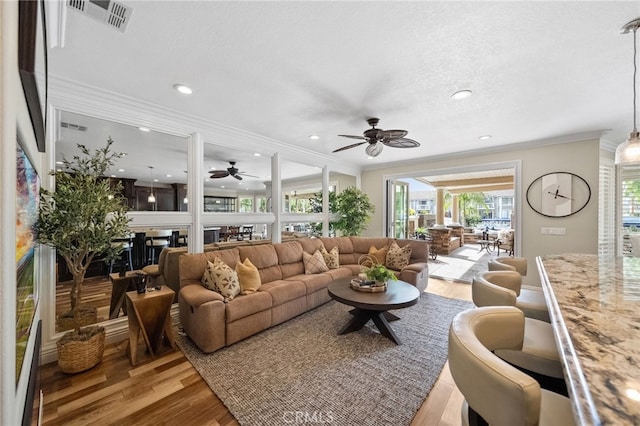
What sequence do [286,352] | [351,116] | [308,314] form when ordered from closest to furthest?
[286,352], [351,116], [308,314]

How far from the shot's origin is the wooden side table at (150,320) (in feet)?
7.93

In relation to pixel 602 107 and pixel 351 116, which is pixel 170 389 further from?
pixel 602 107

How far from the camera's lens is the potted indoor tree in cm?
211

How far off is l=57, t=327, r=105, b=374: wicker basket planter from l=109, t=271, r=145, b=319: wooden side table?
72 centimetres

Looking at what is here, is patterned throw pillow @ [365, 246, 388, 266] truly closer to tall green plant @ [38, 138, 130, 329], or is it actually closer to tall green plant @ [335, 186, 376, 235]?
tall green plant @ [335, 186, 376, 235]

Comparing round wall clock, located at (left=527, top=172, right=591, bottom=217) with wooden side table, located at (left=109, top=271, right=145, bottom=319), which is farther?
round wall clock, located at (left=527, top=172, right=591, bottom=217)

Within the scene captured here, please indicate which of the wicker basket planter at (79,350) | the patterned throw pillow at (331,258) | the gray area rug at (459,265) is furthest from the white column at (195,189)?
the gray area rug at (459,265)

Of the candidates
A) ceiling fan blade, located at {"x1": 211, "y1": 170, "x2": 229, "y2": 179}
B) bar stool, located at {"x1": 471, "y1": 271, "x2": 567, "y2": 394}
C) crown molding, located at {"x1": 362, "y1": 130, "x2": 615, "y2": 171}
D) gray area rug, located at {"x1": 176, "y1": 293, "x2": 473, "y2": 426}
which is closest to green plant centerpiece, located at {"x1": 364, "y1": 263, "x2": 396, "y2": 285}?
gray area rug, located at {"x1": 176, "y1": 293, "x2": 473, "y2": 426}

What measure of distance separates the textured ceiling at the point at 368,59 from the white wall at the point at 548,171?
0.72 m

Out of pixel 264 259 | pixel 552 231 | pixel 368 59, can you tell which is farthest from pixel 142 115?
pixel 552 231

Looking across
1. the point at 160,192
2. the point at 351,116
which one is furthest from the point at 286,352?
the point at 160,192

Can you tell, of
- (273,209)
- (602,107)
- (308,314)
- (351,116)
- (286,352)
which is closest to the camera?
(286,352)

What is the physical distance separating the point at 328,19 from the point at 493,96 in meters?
2.06

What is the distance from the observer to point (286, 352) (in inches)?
100
